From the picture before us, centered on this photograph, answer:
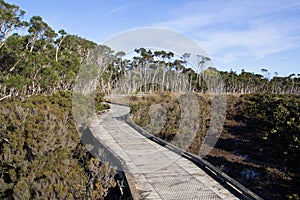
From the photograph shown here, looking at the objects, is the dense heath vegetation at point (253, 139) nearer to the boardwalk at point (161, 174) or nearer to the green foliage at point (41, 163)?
the boardwalk at point (161, 174)

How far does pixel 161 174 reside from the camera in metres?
6.31

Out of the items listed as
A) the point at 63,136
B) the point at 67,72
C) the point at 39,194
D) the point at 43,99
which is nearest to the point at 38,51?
the point at 67,72

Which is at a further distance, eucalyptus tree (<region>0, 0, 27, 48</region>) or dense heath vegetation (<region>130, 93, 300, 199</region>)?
eucalyptus tree (<region>0, 0, 27, 48</region>)

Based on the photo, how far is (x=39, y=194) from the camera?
5.54m

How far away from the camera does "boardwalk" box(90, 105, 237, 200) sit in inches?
207

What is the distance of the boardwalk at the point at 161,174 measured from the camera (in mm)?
5270

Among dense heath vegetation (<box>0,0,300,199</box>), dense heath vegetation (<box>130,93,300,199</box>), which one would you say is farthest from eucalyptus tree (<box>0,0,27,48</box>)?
dense heath vegetation (<box>130,93,300,199</box>)

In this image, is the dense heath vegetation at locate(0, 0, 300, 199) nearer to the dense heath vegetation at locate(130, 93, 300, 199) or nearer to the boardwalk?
the dense heath vegetation at locate(130, 93, 300, 199)

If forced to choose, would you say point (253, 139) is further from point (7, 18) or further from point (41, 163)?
point (7, 18)

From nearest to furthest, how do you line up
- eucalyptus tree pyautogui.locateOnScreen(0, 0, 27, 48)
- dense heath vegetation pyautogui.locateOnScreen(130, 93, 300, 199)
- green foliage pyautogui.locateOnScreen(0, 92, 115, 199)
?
1. green foliage pyautogui.locateOnScreen(0, 92, 115, 199)
2. dense heath vegetation pyautogui.locateOnScreen(130, 93, 300, 199)
3. eucalyptus tree pyautogui.locateOnScreen(0, 0, 27, 48)

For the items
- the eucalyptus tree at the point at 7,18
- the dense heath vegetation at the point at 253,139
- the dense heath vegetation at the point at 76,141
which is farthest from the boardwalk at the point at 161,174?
the eucalyptus tree at the point at 7,18

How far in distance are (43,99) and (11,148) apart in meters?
3.42

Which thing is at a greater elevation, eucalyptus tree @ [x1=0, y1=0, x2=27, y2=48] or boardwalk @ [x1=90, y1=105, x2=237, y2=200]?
eucalyptus tree @ [x1=0, y1=0, x2=27, y2=48]

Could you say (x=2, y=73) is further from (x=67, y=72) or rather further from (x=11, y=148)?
(x=11, y=148)
